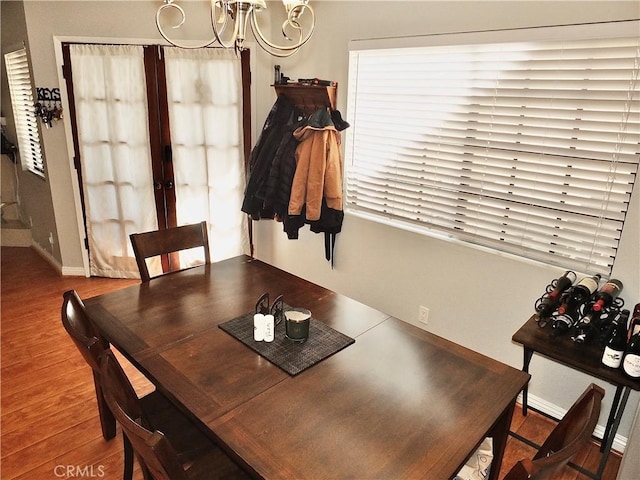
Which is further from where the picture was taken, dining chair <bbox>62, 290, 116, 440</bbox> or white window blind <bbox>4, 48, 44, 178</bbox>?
white window blind <bbox>4, 48, 44, 178</bbox>

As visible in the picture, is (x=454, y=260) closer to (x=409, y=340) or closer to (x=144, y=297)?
(x=409, y=340)

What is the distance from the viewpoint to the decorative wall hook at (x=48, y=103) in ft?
11.7

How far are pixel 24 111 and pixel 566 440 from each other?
16.6 ft

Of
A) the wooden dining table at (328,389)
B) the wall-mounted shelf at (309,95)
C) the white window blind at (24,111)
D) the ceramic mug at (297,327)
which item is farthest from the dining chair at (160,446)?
the white window blind at (24,111)

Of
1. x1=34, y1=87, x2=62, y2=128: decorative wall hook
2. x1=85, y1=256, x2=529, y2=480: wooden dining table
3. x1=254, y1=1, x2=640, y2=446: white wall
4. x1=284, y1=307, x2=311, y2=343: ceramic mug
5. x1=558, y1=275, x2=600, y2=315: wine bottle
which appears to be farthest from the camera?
x1=34, y1=87, x2=62, y2=128: decorative wall hook

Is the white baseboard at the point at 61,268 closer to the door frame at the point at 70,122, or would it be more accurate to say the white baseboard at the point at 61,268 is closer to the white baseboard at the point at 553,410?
the door frame at the point at 70,122

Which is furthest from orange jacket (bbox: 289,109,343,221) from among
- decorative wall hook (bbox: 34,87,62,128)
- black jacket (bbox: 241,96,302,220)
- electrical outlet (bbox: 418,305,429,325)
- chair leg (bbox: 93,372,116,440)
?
decorative wall hook (bbox: 34,87,62,128)

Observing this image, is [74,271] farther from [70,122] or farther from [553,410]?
[553,410]

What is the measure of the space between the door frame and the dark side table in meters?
2.77

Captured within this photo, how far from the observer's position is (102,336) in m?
1.73

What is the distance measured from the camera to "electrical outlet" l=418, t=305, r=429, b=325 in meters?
2.88

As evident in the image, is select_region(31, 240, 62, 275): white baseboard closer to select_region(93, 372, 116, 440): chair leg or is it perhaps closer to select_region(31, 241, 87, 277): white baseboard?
select_region(31, 241, 87, 277): white baseboard

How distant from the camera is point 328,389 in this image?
1.44 meters

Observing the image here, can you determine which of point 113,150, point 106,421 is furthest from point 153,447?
point 113,150
